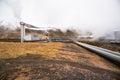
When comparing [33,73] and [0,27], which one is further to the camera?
[0,27]

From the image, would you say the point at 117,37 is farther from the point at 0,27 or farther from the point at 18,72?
the point at 0,27

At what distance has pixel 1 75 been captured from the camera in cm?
353

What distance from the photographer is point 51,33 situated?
2367 inches

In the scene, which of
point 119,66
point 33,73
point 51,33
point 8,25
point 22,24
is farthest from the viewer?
point 51,33

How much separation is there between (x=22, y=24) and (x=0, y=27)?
4061cm

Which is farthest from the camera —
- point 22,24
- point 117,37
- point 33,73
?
point 117,37

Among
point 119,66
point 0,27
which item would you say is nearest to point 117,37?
point 119,66

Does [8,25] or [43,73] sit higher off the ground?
[8,25]

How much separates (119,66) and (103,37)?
85.4ft

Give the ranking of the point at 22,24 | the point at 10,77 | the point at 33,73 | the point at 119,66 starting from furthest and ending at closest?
the point at 22,24 → the point at 119,66 → the point at 33,73 → the point at 10,77

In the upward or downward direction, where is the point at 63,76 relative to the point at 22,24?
downward

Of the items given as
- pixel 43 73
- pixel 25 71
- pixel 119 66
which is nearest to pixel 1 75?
pixel 25 71

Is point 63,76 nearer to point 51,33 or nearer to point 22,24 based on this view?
point 22,24

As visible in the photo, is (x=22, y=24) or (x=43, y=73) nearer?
(x=43, y=73)
